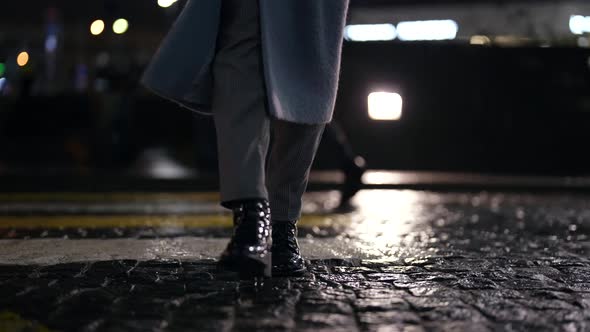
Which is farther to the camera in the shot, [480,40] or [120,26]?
[480,40]

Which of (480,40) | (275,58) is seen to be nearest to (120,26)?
(480,40)

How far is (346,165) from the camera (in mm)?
8344

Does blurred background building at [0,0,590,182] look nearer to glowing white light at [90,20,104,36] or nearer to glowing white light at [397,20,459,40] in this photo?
glowing white light at [90,20,104,36]

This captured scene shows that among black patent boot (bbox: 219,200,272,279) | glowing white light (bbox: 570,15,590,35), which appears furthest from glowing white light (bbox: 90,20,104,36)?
black patent boot (bbox: 219,200,272,279)

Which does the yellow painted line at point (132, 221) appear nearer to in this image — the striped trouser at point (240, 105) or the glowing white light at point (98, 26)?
the striped trouser at point (240, 105)

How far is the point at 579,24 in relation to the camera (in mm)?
16984

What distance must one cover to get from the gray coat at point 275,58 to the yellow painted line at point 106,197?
4975 millimetres

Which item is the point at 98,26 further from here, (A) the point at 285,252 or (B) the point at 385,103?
(A) the point at 285,252

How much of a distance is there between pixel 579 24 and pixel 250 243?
50.9 feet

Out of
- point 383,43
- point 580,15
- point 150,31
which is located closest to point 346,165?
point 383,43

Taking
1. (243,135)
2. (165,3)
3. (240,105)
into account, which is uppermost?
(165,3)

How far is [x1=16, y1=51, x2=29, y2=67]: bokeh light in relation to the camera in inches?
817

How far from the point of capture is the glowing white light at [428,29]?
18.9m

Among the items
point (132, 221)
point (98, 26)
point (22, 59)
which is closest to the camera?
point (132, 221)
